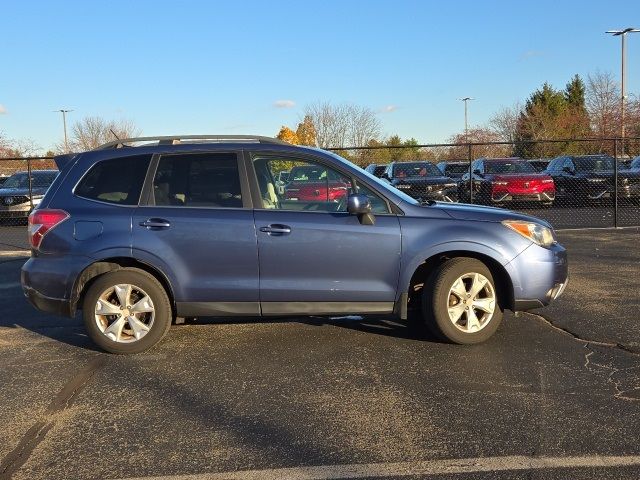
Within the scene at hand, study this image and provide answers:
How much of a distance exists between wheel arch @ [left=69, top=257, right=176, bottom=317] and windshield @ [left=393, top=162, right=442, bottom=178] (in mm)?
12175

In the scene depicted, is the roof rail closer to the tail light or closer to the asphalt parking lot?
the tail light

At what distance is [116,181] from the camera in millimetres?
5414

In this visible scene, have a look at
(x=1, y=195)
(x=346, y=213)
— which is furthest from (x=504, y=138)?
(x=346, y=213)

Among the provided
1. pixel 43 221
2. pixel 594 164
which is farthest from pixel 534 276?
pixel 594 164

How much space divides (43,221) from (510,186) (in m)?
13.1

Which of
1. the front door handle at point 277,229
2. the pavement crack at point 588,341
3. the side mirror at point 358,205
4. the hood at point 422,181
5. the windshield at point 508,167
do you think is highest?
the windshield at point 508,167

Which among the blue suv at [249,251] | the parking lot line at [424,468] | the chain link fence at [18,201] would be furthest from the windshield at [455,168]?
the parking lot line at [424,468]

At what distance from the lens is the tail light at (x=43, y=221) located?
5266 mm

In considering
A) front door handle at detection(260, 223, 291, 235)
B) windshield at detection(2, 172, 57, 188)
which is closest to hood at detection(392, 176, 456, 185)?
windshield at detection(2, 172, 57, 188)

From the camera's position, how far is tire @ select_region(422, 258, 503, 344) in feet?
17.3

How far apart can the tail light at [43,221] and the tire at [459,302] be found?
3207 mm

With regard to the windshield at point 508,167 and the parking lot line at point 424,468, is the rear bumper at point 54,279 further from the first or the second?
the windshield at point 508,167

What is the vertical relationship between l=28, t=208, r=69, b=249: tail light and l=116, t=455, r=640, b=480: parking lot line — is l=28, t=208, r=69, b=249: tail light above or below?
above

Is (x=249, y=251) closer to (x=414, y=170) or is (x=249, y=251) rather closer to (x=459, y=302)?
(x=459, y=302)
